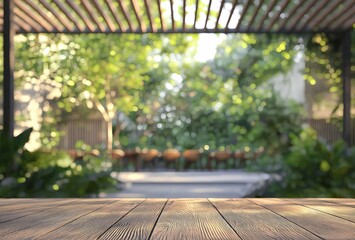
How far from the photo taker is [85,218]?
1912mm

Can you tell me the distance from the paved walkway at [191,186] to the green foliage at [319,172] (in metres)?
0.68

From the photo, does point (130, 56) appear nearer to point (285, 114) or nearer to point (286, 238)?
point (285, 114)

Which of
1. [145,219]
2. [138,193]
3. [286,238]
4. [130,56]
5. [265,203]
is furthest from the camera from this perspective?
[130,56]

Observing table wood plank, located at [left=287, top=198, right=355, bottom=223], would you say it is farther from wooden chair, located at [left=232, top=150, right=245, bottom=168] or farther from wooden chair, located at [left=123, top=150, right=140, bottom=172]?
wooden chair, located at [left=123, top=150, right=140, bottom=172]

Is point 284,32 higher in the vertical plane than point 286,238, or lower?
higher

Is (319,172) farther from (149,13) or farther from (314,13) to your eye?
(149,13)

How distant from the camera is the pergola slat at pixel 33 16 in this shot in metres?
4.76

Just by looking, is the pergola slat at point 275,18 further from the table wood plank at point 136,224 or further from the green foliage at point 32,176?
the table wood plank at point 136,224

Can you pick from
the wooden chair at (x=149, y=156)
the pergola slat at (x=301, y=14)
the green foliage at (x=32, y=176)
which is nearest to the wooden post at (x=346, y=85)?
the pergola slat at (x=301, y=14)

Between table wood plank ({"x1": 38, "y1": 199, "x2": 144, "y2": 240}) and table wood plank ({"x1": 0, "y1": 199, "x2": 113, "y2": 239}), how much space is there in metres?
0.04

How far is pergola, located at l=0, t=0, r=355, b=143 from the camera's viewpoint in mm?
4723

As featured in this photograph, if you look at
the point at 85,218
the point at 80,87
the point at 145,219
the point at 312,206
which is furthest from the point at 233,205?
the point at 80,87

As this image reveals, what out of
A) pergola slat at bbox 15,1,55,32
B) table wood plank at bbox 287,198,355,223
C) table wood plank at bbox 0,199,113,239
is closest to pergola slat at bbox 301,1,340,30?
table wood plank at bbox 287,198,355,223

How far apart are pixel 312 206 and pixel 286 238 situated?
0.91 meters
